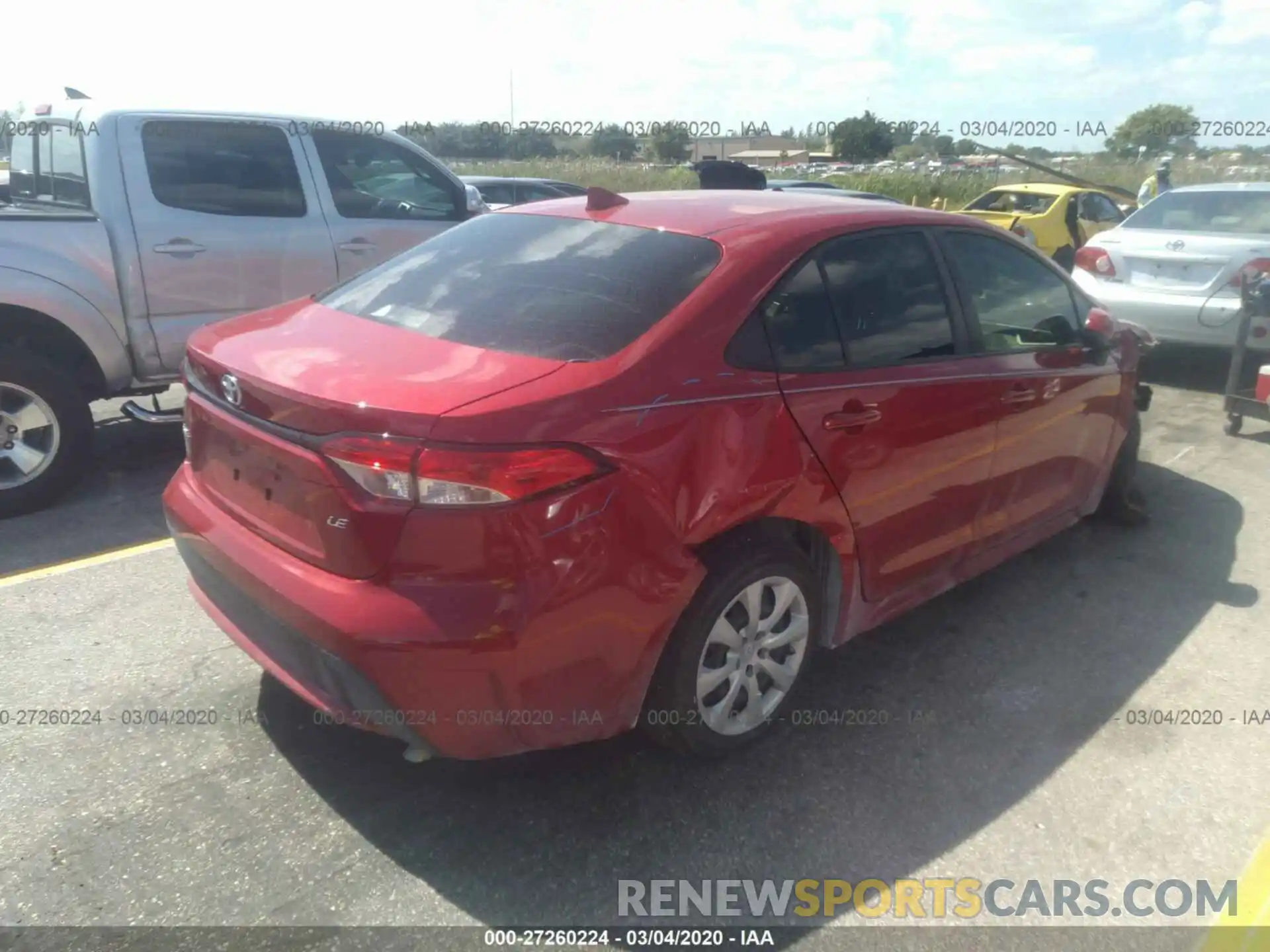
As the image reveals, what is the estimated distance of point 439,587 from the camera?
234 cm

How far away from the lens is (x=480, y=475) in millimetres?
2303

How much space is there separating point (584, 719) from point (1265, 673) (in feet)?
8.92

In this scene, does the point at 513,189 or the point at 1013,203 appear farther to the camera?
the point at 513,189

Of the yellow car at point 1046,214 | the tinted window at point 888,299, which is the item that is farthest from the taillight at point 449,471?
the yellow car at point 1046,214

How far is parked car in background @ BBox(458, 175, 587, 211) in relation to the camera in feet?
44.4

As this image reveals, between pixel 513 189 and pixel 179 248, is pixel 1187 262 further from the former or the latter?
pixel 513 189

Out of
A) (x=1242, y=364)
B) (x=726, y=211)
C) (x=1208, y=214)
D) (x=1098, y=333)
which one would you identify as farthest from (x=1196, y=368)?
A: (x=726, y=211)

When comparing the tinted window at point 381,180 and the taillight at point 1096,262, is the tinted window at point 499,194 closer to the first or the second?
the tinted window at point 381,180

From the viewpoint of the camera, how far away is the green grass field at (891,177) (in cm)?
2648

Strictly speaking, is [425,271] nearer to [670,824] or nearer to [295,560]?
[295,560]

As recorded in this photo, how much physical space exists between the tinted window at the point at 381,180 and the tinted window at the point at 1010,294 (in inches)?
149

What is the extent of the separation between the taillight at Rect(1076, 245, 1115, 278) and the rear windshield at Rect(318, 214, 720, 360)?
6538mm

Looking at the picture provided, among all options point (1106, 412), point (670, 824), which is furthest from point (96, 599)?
point (1106, 412)

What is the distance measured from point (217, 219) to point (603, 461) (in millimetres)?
4018
